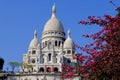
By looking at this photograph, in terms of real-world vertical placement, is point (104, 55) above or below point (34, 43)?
below

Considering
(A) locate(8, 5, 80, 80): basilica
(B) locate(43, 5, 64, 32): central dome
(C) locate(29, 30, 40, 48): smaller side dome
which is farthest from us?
(B) locate(43, 5, 64, 32): central dome

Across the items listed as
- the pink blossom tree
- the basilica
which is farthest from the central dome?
the pink blossom tree

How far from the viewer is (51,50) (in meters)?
112

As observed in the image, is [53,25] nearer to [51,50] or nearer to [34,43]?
[34,43]

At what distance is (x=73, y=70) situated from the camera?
22.2m

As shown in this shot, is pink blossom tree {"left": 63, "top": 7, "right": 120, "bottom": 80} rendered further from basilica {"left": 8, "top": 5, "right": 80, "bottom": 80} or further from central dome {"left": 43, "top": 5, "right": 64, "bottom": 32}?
central dome {"left": 43, "top": 5, "right": 64, "bottom": 32}

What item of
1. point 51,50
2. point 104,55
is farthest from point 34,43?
point 104,55

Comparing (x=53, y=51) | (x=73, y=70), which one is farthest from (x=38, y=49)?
(x=73, y=70)

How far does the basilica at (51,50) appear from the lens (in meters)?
107

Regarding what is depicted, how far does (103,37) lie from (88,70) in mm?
1743

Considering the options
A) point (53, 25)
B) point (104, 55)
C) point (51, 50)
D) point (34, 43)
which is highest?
point (53, 25)

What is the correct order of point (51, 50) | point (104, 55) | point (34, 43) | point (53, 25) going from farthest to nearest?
point (53, 25), point (34, 43), point (51, 50), point (104, 55)

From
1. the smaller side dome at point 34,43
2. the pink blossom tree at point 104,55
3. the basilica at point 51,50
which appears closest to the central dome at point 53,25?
the basilica at point 51,50

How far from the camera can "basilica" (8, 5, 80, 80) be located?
107 metres
